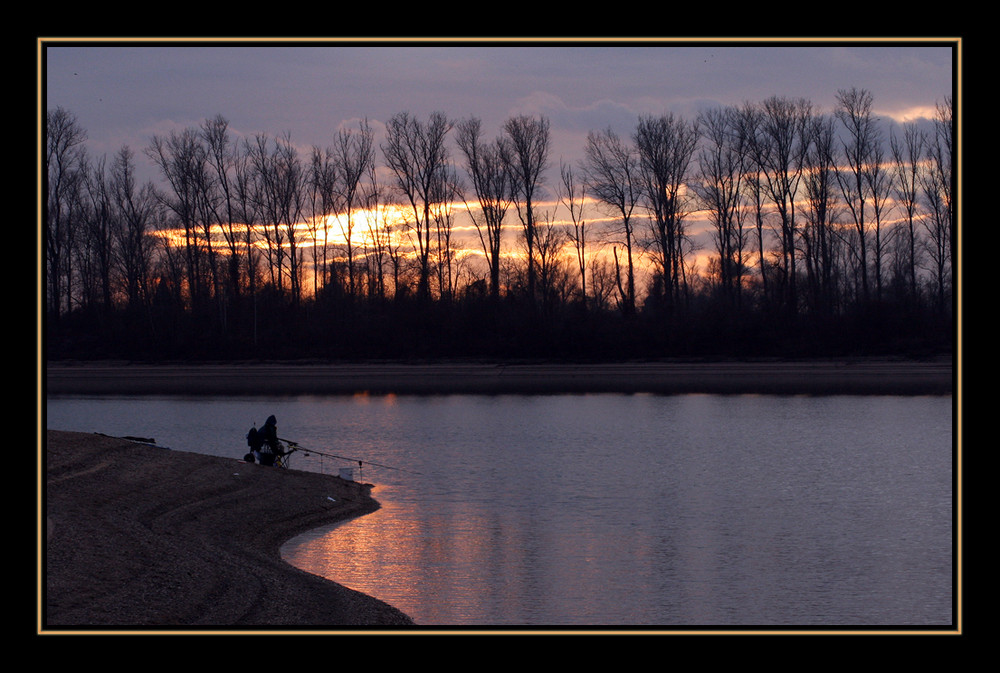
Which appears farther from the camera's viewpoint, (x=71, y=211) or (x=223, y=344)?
(x=71, y=211)

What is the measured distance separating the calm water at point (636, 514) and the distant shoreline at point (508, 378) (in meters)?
11.9

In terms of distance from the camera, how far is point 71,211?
71688mm

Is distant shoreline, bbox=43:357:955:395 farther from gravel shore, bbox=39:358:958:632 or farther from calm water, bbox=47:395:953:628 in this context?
gravel shore, bbox=39:358:958:632

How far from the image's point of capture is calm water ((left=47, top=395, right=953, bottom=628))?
12.4m

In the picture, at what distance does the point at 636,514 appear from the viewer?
703 inches

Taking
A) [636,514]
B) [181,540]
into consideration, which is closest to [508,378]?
[636,514]

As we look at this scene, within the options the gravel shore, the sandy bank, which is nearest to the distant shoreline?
the sandy bank

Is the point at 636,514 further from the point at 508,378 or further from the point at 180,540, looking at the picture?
the point at 508,378

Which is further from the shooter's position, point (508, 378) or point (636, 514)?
point (508, 378)

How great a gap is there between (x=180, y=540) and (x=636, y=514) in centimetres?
830
